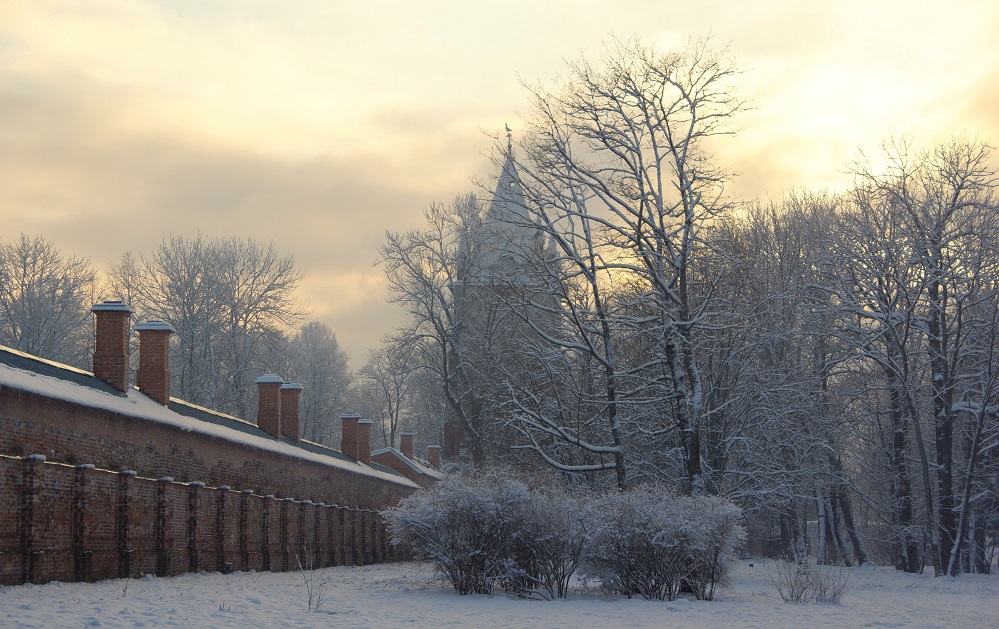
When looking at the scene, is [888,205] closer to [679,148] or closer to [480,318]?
[679,148]

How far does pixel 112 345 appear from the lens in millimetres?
22000

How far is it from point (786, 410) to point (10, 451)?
19.5 m

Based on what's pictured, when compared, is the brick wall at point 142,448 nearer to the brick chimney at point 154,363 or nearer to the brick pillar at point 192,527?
the brick pillar at point 192,527

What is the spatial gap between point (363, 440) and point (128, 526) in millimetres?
28240

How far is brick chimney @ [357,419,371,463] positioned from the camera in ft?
151

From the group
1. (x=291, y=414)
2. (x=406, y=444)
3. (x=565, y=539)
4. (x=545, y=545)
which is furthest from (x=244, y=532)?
(x=406, y=444)

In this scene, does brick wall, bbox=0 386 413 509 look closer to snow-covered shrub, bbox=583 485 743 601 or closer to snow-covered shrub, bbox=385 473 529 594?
snow-covered shrub, bbox=385 473 529 594

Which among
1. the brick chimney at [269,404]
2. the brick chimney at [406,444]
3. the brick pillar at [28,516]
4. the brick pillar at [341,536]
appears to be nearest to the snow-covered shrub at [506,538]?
the brick pillar at [28,516]

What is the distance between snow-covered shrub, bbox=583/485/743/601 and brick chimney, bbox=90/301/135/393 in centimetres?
1057

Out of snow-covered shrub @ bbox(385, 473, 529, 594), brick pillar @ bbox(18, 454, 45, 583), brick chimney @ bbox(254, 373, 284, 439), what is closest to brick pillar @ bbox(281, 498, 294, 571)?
brick chimney @ bbox(254, 373, 284, 439)

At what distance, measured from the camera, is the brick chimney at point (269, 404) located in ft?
109

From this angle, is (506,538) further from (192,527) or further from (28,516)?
(28,516)

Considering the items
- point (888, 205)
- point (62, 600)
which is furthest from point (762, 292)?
point (62, 600)

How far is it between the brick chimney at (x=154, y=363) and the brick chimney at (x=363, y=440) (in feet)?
71.7
